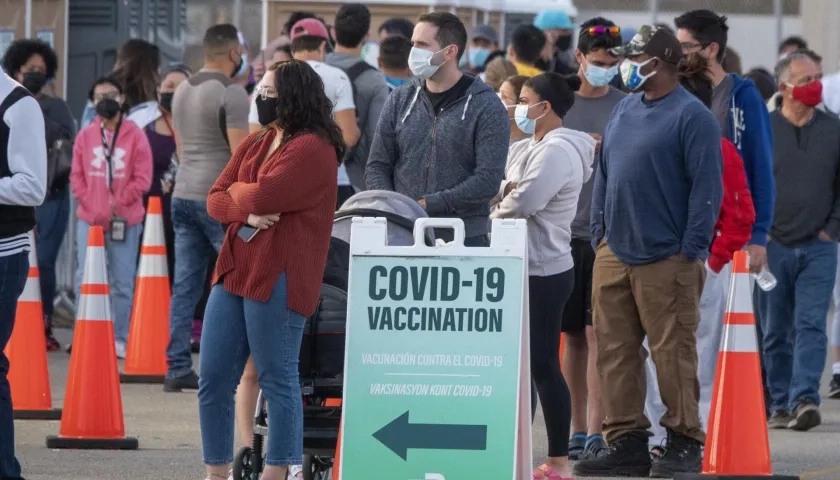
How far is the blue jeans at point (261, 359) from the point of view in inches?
291

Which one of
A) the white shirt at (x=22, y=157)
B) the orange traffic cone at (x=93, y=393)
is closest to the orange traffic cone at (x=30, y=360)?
the orange traffic cone at (x=93, y=393)

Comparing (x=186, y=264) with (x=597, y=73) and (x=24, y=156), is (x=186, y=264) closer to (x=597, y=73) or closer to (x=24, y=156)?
(x=597, y=73)

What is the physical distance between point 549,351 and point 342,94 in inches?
126

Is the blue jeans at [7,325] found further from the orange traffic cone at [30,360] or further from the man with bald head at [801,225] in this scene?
the man with bald head at [801,225]

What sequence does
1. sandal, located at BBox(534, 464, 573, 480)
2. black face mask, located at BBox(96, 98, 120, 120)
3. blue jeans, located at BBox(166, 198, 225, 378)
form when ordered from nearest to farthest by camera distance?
sandal, located at BBox(534, 464, 573, 480) < blue jeans, located at BBox(166, 198, 225, 378) < black face mask, located at BBox(96, 98, 120, 120)

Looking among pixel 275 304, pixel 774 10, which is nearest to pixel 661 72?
pixel 275 304

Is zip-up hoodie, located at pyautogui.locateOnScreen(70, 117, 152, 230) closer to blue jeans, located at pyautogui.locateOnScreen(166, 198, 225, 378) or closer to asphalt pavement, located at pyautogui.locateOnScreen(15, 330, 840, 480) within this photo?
blue jeans, located at pyautogui.locateOnScreen(166, 198, 225, 378)

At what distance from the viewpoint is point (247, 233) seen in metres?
7.44

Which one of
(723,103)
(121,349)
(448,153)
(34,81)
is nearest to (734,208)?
(723,103)

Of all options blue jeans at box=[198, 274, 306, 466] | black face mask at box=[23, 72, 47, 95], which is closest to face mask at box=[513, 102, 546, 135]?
blue jeans at box=[198, 274, 306, 466]

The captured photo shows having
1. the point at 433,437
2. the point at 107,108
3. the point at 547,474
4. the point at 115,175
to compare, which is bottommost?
the point at 547,474

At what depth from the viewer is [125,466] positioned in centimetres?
905

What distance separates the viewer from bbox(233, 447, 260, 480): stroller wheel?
784 cm

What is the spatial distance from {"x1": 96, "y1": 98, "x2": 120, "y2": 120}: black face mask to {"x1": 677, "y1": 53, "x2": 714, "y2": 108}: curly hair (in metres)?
5.09
